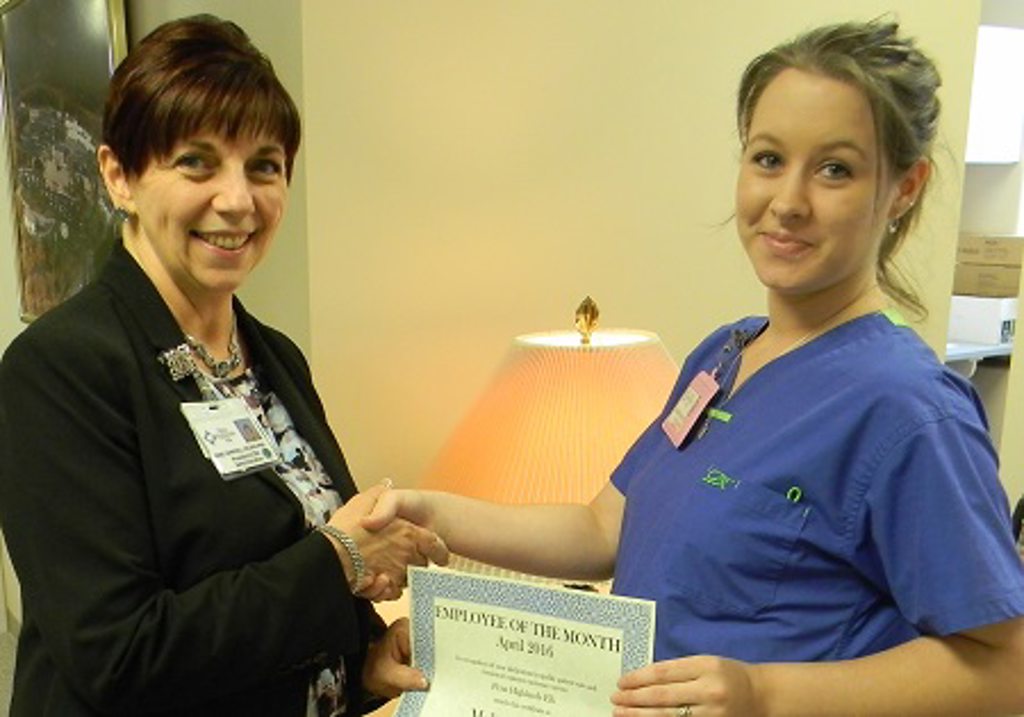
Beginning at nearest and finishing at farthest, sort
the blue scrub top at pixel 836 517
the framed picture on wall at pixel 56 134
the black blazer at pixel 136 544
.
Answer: the blue scrub top at pixel 836 517 < the black blazer at pixel 136 544 < the framed picture on wall at pixel 56 134

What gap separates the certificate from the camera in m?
0.88

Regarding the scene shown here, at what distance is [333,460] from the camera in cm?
118

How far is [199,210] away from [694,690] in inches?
27.4

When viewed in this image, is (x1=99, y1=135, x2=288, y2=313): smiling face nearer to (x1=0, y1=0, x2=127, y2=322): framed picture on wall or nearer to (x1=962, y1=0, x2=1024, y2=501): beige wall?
(x1=0, y1=0, x2=127, y2=322): framed picture on wall

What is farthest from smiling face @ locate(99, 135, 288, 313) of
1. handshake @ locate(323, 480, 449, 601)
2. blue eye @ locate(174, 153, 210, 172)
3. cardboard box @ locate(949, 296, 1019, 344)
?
cardboard box @ locate(949, 296, 1019, 344)

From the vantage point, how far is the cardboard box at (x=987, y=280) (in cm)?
401

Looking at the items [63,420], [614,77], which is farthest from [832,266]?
[614,77]

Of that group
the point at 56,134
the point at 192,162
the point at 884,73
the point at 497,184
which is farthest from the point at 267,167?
the point at 56,134

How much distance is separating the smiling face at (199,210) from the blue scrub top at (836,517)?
0.55 metres

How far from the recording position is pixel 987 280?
4.11 metres

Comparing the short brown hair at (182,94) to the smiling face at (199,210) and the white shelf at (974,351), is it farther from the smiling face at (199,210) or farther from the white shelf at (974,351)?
→ the white shelf at (974,351)

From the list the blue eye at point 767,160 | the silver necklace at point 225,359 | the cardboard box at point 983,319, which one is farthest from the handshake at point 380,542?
the cardboard box at point 983,319

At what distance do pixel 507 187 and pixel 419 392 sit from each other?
46 cm

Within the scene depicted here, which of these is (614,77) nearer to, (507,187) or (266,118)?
(507,187)
